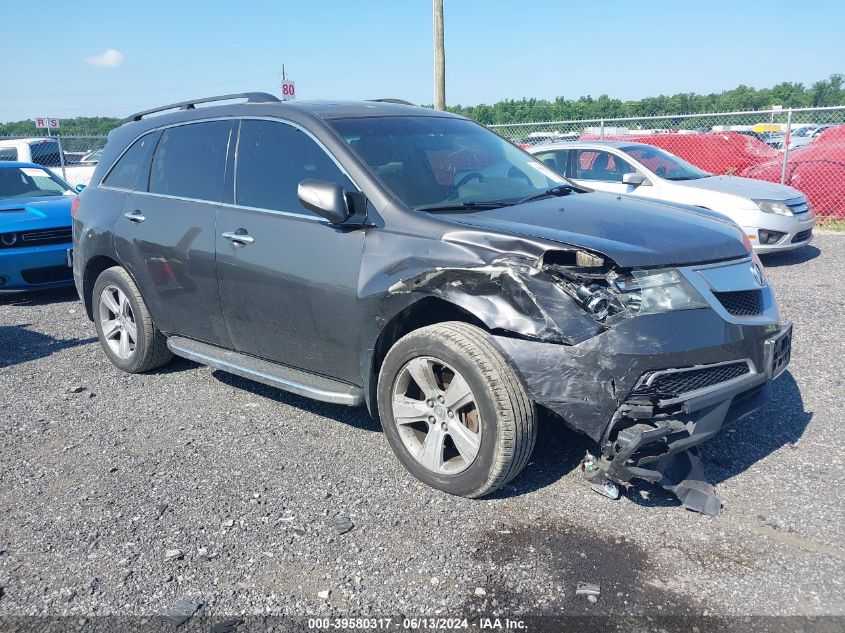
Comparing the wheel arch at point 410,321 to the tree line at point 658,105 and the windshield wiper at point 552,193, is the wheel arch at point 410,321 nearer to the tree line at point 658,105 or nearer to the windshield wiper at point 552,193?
the windshield wiper at point 552,193

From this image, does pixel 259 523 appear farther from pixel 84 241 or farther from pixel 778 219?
pixel 778 219

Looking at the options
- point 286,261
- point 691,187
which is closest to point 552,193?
point 286,261

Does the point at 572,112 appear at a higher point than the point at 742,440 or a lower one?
higher

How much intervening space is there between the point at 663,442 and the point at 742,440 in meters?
1.20

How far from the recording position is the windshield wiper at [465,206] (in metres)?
3.90

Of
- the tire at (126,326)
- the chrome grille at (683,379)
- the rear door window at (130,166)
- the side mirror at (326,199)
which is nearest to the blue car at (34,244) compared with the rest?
the tire at (126,326)

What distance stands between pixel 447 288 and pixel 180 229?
83.8 inches

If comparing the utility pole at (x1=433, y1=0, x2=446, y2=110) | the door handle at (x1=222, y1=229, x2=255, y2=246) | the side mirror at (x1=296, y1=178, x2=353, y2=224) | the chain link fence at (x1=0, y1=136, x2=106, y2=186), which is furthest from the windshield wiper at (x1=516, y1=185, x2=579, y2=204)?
the chain link fence at (x1=0, y1=136, x2=106, y2=186)

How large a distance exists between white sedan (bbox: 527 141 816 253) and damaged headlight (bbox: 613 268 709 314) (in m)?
5.41

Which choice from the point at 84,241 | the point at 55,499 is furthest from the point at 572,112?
the point at 55,499

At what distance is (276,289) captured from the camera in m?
4.14

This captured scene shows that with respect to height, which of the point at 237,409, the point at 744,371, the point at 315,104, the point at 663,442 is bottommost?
the point at 237,409

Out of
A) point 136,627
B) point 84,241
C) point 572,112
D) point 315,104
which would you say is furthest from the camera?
point 572,112

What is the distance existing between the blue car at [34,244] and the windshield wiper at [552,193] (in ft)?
18.0
